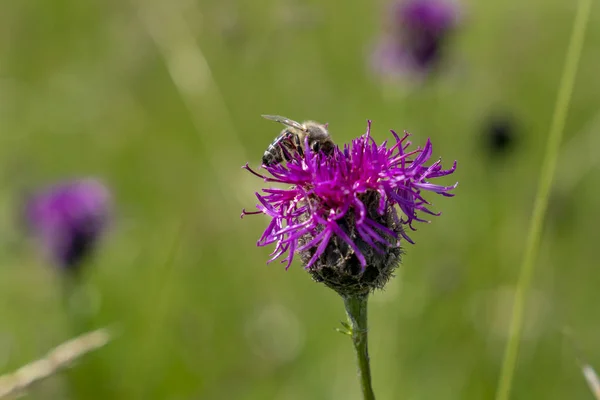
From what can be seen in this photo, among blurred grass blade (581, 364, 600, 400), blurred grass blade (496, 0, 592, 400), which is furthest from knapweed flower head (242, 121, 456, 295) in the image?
blurred grass blade (581, 364, 600, 400)

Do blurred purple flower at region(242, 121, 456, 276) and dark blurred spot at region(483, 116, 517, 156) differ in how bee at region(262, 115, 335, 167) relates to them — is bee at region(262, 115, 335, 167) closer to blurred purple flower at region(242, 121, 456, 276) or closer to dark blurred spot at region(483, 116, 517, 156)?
blurred purple flower at region(242, 121, 456, 276)

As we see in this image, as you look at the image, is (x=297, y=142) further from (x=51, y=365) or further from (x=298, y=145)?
(x=51, y=365)

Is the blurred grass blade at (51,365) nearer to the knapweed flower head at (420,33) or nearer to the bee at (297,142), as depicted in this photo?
the bee at (297,142)

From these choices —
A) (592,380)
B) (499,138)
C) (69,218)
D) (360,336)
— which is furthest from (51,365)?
(499,138)

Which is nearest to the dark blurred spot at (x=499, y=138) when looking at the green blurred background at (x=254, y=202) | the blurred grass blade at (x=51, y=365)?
the green blurred background at (x=254, y=202)

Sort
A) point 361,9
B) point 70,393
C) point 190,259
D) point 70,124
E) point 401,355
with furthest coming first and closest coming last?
point 361,9
point 70,124
point 190,259
point 401,355
point 70,393

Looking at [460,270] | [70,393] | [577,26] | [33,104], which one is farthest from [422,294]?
[33,104]

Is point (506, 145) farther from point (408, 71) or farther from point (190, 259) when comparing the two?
point (190, 259)
